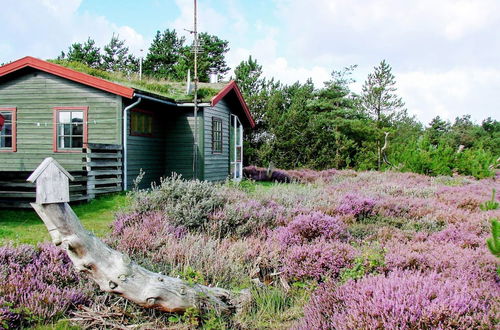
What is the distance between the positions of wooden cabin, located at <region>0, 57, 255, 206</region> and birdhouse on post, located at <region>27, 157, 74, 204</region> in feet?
26.7

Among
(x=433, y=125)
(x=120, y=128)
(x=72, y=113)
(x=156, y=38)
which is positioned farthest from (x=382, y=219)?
(x=156, y=38)

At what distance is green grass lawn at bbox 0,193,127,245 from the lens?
668 cm

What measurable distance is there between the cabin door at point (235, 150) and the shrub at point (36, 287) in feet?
45.5

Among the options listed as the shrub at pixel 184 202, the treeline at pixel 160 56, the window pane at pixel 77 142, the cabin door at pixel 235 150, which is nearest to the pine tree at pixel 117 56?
the treeline at pixel 160 56

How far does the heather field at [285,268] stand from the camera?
9.52 feet

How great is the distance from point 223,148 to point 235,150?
4.74ft

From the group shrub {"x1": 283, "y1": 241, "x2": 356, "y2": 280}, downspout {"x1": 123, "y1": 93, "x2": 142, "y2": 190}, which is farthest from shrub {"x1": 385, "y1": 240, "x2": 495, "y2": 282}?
downspout {"x1": 123, "y1": 93, "x2": 142, "y2": 190}

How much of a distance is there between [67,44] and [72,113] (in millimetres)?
34412

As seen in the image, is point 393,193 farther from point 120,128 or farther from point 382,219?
point 120,128

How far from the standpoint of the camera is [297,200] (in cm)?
788

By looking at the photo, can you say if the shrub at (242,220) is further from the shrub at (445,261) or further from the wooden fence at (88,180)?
the wooden fence at (88,180)

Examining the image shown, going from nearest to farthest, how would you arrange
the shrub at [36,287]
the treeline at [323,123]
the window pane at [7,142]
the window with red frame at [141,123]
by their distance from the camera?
the shrub at [36,287] < the window with red frame at [141,123] < the window pane at [7,142] < the treeline at [323,123]

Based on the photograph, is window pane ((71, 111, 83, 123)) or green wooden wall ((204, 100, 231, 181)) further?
green wooden wall ((204, 100, 231, 181))

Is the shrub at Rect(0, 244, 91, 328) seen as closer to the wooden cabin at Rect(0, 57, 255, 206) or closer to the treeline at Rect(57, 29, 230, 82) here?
the wooden cabin at Rect(0, 57, 255, 206)
